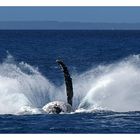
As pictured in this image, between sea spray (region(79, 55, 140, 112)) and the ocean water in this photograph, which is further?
sea spray (region(79, 55, 140, 112))

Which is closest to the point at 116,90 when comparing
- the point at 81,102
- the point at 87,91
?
the point at 87,91

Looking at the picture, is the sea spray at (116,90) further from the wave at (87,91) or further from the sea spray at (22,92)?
the sea spray at (22,92)

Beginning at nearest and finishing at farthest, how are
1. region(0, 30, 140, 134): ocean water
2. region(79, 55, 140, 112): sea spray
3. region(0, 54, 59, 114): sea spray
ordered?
region(0, 30, 140, 134): ocean water < region(0, 54, 59, 114): sea spray < region(79, 55, 140, 112): sea spray

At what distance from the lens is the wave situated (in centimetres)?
3052

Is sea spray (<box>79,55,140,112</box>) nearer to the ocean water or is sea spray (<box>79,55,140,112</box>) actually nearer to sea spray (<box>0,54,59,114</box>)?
Result: the ocean water

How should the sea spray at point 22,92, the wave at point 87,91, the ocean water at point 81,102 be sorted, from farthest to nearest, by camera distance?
the wave at point 87,91, the sea spray at point 22,92, the ocean water at point 81,102

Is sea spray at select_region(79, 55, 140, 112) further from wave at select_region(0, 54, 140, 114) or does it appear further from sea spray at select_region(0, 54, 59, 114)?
sea spray at select_region(0, 54, 59, 114)

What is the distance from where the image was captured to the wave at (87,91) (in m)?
30.5

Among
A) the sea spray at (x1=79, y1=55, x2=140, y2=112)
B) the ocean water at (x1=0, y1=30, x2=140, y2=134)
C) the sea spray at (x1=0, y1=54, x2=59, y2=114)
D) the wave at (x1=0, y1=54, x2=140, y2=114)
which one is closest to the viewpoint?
the ocean water at (x1=0, y1=30, x2=140, y2=134)

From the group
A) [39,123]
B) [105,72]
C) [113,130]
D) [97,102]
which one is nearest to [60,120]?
[39,123]

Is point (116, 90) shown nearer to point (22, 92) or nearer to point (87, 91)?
point (87, 91)

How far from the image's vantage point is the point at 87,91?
3384 cm

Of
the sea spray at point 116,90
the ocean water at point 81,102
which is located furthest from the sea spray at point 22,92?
the sea spray at point 116,90

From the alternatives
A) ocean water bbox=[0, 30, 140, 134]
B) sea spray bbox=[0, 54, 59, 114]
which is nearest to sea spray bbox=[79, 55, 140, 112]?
ocean water bbox=[0, 30, 140, 134]
